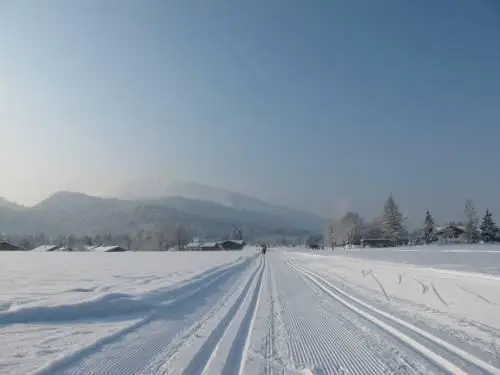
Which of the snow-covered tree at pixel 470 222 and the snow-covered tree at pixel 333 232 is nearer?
the snow-covered tree at pixel 470 222

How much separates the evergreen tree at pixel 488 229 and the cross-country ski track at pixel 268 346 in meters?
73.3

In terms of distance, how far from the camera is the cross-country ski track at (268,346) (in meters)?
5.43

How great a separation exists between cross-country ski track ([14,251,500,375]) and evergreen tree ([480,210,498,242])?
73350mm

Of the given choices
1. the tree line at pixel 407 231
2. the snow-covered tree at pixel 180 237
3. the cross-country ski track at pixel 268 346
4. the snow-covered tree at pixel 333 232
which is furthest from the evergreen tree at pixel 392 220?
the cross-country ski track at pixel 268 346

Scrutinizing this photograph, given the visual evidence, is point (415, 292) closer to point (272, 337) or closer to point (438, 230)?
point (272, 337)

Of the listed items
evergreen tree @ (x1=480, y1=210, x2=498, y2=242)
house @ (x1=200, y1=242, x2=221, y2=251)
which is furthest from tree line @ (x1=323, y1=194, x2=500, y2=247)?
house @ (x1=200, y1=242, x2=221, y2=251)

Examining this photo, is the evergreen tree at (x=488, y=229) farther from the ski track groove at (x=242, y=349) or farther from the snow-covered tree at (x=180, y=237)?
the snow-covered tree at (x=180, y=237)

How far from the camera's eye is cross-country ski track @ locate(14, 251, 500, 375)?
5430mm

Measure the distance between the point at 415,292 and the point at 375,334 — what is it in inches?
207

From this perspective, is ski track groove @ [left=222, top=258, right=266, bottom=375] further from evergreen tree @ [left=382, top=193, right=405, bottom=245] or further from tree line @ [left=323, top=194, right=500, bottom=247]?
evergreen tree @ [left=382, top=193, right=405, bottom=245]

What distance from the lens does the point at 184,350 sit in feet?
21.2

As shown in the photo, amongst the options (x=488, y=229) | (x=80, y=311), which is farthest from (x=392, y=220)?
(x=80, y=311)

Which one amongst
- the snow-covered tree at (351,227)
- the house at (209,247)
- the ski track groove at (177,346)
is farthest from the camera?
the house at (209,247)

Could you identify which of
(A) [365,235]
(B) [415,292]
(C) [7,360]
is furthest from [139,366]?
(A) [365,235]
